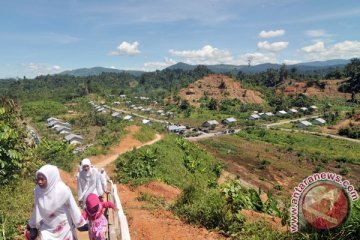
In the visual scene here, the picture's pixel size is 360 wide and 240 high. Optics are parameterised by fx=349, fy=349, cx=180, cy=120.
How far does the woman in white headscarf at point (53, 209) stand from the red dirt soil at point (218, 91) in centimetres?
8243

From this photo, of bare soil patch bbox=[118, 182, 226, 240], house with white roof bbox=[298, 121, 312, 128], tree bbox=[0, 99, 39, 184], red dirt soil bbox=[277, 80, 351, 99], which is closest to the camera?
bare soil patch bbox=[118, 182, 226, 240]

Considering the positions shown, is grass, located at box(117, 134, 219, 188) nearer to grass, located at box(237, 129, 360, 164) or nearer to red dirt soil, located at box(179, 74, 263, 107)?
grass, located at box(237, 129, 360, 164)

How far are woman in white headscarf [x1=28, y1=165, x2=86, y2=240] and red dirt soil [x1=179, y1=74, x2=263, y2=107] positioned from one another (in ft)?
270

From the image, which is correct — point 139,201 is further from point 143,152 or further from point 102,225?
point 143,152

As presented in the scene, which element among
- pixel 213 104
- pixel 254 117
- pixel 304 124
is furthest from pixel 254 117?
pixel 213 104

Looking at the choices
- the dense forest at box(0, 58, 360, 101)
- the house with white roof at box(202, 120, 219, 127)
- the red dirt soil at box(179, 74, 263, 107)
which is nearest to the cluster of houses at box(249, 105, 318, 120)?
the house with white roof at box(202, 120, 219, 127)

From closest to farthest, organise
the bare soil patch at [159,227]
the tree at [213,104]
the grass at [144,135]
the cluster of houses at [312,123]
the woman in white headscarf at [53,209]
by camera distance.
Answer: the woman in white headscarf at [53,209]
the bare soil patch at [159,227]
the grass at [144,135]
the cluster of houses at [312,123]
the tree at [213,104]

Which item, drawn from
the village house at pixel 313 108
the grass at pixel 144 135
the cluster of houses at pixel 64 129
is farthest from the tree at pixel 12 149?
the village house at pixel 313 108

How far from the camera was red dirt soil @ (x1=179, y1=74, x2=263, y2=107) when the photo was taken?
9112cm

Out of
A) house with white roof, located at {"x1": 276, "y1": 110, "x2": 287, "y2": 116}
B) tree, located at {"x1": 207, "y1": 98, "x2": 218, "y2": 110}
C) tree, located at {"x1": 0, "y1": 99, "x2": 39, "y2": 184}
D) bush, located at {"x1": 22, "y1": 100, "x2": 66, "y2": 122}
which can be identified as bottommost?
house with white roof, located at {"x1": 276, "y1": 110, "x2": 287, "y2": 116}

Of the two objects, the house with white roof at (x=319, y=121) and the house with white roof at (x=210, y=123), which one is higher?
the house with white roof at (x=210, y=123)

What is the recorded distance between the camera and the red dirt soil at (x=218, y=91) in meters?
91.1

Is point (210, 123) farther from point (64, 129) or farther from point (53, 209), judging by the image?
point (53, 209)

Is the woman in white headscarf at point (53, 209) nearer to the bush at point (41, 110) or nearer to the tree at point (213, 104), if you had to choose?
the bush at point (41, 110)
